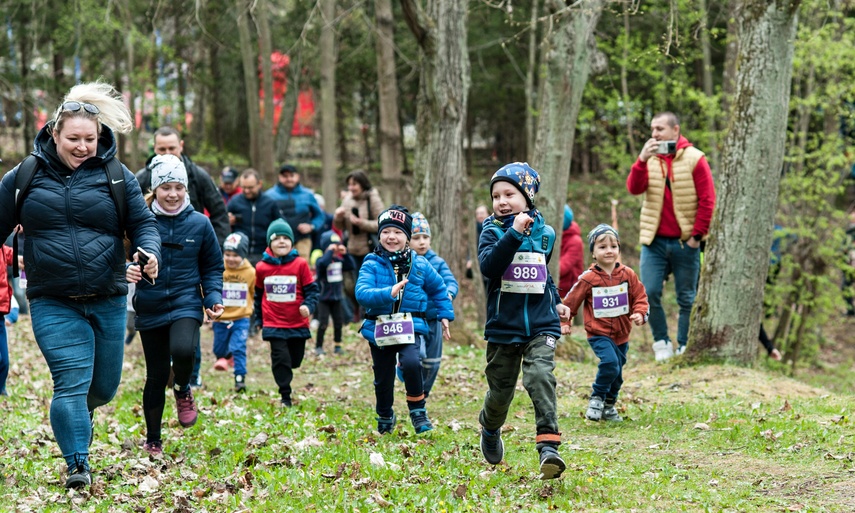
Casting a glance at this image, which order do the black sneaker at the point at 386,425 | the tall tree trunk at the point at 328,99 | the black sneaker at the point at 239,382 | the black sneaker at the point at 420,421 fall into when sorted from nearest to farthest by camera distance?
the black sneaker at the point at 420,421 < the black sneaker at the point at 386,425 < the black sneaker at the point at 239,382 < the tall tree trunk at the point at 328,99

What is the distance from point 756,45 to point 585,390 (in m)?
4.13

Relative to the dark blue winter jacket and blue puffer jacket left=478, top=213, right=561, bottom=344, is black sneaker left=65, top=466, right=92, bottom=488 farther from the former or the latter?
the dark blue winter jacket

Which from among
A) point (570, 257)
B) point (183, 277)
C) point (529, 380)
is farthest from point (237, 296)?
point (529, 380)

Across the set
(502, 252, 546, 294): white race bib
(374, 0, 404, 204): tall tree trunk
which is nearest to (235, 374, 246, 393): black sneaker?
(502, 252, 546, 294): white race bib

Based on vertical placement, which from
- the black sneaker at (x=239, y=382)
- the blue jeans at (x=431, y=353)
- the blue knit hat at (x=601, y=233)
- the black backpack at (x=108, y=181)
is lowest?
the black sneaker at (x=239, y=382)

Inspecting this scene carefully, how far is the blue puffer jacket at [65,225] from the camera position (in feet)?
18.7

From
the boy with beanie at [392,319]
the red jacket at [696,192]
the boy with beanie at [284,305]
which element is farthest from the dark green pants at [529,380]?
the red jacket at [696,192]

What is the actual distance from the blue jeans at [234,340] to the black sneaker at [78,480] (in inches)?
183

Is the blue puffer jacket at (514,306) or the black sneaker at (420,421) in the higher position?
the blue puffer jacket at (514,306)

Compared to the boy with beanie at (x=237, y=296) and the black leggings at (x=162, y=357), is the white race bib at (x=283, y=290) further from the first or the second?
the black leggings at (x=162, y=357)

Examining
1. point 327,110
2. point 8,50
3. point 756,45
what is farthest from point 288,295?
point 8,50

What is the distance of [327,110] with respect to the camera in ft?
69.1

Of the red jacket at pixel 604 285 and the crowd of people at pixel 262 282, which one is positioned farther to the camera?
the red jacket at pixel 604 285

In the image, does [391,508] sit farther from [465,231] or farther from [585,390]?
[465,231]
